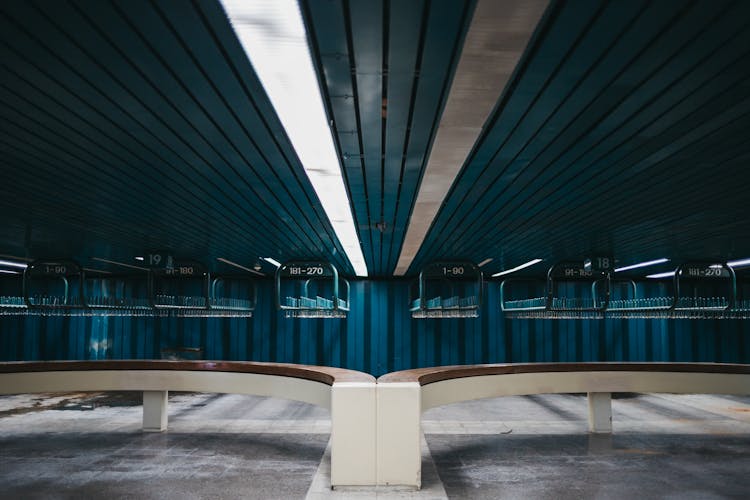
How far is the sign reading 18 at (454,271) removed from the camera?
1160 cm

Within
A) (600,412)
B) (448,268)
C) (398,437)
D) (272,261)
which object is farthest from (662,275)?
(398,437)

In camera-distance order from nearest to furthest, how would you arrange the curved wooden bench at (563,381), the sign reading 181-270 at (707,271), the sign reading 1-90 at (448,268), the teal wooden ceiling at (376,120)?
the teal wooden ceiling at (376,120)
the curved wooden bench at (563,381)
the sign reading 1-90 at (448,268)
the sign reading 181-270 at (707,271)

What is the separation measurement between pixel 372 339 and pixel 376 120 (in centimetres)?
1380

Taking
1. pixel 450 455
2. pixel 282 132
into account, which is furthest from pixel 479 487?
pixel 282 132

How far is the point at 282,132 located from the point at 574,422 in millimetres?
7996

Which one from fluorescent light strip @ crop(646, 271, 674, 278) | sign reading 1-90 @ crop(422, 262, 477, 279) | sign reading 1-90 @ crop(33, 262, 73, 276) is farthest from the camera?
fluorescent light strip @ crop(646, 271, 674, 278)

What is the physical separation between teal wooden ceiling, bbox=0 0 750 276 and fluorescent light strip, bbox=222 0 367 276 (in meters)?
0.08

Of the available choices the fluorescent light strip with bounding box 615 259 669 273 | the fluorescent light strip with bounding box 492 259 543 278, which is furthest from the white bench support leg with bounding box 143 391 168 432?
the fluorescent light strip with bounding box 615 259 669 273

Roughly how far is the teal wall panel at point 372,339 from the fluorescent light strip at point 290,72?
39.0ft

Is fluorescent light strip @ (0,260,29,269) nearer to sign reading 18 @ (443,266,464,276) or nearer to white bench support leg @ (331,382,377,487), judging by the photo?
sign reading 18 @ (443,266,464,276)

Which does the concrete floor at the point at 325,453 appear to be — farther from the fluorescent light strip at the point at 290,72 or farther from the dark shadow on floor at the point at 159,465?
the fluorescent light strip at the point at 290,72

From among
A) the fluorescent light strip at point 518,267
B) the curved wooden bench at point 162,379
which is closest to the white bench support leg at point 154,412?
the curved wooden bench at point 162,379

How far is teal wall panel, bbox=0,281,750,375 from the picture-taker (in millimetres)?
17734

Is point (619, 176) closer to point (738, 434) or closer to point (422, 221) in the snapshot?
point (422, 221)
